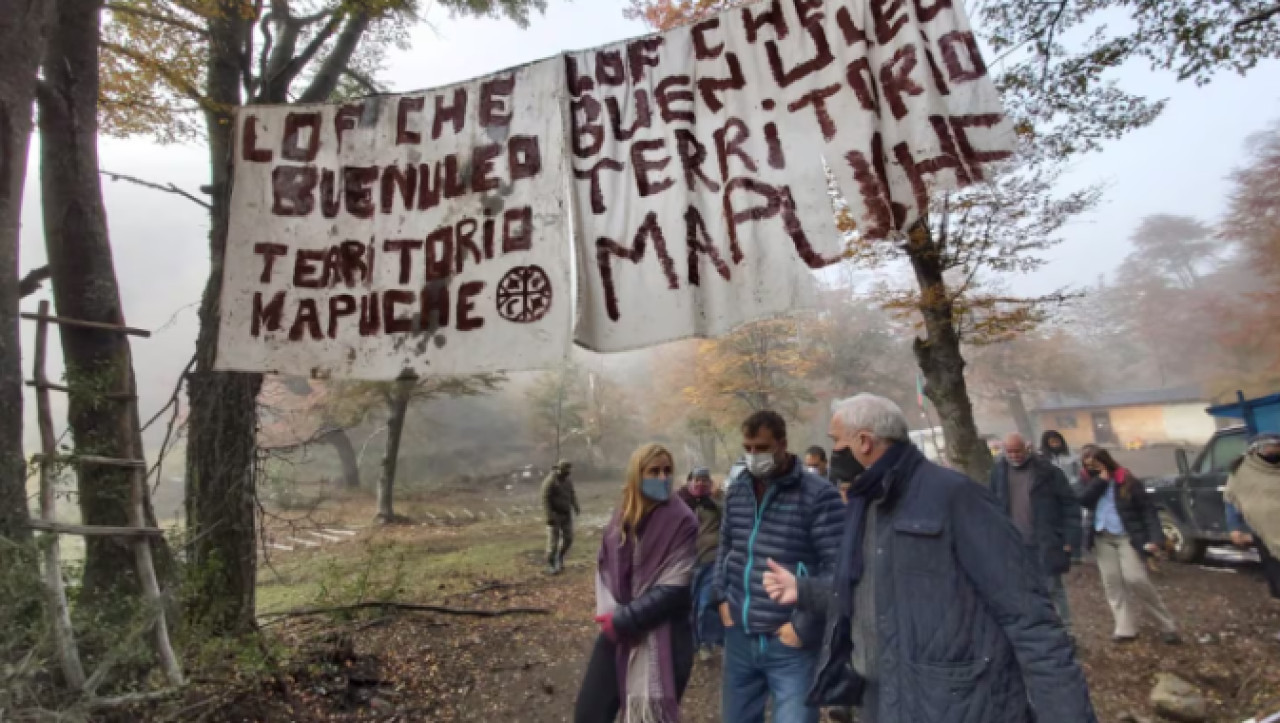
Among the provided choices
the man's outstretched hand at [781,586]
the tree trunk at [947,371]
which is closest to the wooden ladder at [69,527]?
the man's outstretched hand at [781,586]

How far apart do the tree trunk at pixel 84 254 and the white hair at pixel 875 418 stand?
3.71m

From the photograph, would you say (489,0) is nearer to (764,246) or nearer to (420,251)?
(420,251)

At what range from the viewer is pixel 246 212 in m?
3.05

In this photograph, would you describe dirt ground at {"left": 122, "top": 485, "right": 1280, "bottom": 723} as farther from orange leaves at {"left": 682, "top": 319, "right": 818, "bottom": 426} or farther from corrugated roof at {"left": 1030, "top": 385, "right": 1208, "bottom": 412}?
corrugated roof at {"left": 1030, "top": 385, "right": 1208, "bottom": 412}

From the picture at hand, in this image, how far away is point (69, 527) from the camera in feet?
8.56

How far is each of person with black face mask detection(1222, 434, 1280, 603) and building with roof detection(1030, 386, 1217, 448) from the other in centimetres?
3284

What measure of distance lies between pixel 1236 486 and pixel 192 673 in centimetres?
793

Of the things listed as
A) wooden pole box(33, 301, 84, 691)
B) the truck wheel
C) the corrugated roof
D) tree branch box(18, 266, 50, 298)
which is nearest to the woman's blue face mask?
wooden pole box(33, 301, 84, 691)

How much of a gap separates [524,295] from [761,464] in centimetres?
143

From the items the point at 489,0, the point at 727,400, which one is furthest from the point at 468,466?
the point at 489,0

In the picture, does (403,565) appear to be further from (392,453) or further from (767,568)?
(392,453)

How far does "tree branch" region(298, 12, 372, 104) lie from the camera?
6.62 m

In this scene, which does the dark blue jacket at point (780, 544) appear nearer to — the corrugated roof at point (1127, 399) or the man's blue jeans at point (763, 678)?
the man's blue jeans at point (763, 678)

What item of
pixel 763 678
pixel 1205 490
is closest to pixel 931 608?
pixel 763 678
